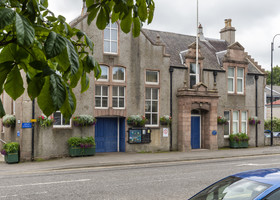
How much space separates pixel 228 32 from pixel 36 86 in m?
33.2

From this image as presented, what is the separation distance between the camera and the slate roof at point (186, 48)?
89.1 ft

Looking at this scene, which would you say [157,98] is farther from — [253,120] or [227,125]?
[253,120]

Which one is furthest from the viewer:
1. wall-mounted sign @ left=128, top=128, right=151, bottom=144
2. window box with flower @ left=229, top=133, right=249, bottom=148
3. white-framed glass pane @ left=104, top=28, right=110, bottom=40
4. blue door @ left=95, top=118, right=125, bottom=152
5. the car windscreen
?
window box with flower @ left=229, top=133, right=249, bottom=148

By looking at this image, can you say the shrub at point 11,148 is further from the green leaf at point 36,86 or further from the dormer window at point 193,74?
the green leaf at point 36,86

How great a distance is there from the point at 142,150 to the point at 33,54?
2199 centimetres

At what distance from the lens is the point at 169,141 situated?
24.9 m

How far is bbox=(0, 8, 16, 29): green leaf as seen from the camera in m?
1.81

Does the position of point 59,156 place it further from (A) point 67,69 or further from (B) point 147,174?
(A) point 67,69

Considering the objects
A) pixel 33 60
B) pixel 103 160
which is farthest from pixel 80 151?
pixel 33 60

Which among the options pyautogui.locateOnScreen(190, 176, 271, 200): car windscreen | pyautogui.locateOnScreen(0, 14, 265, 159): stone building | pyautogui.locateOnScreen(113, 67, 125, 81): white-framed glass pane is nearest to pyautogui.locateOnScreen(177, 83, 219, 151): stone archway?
pyautogui.locateOnScreen(0, 14, 265, 159): stone building

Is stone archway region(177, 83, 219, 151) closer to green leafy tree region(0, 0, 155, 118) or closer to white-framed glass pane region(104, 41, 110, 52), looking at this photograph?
white-framed glass pane region(104, 41, 110, 52)

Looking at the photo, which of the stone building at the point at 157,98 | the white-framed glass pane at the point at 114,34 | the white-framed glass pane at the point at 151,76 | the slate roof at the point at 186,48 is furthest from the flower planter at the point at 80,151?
the slate roof at the point at 186,48

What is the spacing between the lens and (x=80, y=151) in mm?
21328

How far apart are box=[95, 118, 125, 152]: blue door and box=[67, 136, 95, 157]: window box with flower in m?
1.50
